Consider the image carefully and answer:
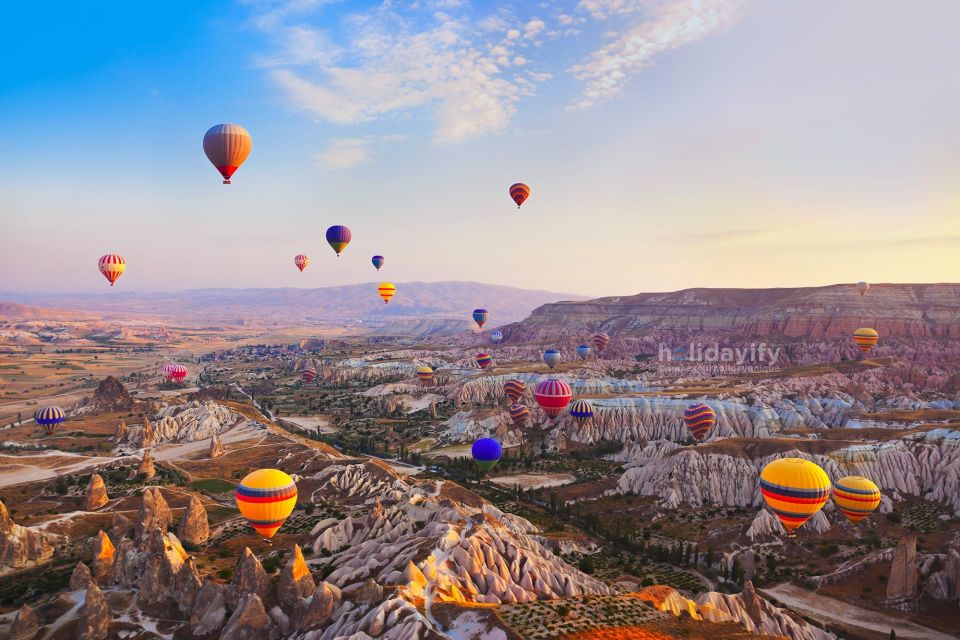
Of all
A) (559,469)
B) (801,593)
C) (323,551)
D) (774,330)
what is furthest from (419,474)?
(774,330)

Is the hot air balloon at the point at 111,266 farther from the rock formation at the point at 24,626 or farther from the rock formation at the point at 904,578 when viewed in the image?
the rock formation at the point at 904,578

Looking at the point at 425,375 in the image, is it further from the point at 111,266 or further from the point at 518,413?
the point at 111,266

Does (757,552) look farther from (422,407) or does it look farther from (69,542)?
(422,407)

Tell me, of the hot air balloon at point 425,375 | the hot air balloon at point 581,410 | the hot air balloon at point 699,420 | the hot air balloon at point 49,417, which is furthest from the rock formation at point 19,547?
the hot air balloon at point 425,375

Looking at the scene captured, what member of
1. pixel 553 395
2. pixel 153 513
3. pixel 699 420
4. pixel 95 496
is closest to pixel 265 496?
pixel 153 513

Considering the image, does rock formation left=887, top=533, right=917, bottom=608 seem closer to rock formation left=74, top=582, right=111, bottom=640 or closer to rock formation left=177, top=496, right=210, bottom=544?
rock formation left=74, top=582, right=111, bottom=640

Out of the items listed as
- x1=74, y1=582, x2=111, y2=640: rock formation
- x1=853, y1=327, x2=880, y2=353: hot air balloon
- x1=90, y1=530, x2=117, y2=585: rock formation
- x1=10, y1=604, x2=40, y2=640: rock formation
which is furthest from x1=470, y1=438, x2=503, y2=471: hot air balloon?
x1=853, y1=327, x2=880, y2=353: hot air balloon
